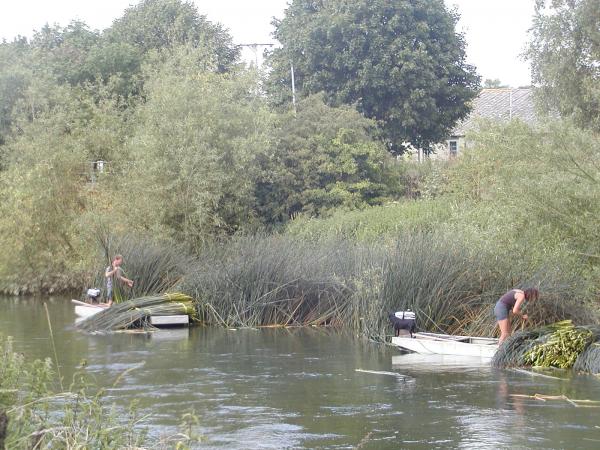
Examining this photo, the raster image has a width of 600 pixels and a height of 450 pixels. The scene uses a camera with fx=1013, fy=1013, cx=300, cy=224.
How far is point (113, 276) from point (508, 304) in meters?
12.2

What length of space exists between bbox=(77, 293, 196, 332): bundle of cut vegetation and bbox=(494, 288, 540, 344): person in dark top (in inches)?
368

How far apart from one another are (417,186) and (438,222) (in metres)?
12.5

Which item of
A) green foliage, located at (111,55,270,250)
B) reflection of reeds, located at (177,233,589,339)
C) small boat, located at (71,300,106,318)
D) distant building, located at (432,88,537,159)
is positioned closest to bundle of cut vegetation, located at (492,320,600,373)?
reflection of reeds, located at (177,233,589,339)

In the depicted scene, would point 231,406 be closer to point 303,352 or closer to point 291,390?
point 291,390

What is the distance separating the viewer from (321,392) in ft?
54.4

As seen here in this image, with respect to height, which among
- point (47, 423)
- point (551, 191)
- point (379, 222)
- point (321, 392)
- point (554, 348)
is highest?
point (551, 191)

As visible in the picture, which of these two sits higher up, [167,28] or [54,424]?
[167,28]

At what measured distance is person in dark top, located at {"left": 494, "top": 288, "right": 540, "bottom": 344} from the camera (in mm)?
18750

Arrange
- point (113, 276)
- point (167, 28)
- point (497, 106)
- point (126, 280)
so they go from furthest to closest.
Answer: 1. point (497, 106)
2. point (167, 28)
3. point (113, 276)
4. point (126, 280)

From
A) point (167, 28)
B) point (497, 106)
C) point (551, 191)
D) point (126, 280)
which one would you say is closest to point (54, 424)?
point (551, 191)

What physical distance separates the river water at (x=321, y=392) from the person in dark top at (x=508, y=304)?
0.94 m

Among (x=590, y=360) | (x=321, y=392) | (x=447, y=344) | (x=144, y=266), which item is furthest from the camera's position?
(x=144, y=266)

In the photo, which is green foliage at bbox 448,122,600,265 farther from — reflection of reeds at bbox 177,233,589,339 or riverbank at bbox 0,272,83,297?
riverbank at bbox 0,272,83,297

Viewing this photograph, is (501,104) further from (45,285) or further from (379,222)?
(45,285)
